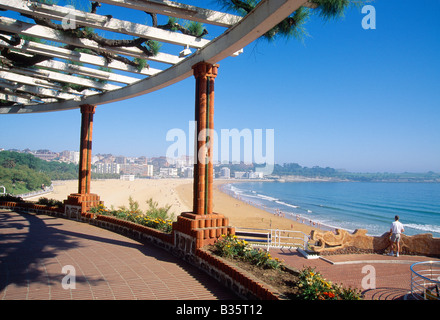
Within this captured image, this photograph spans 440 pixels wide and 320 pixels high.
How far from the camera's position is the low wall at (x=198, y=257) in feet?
12.7

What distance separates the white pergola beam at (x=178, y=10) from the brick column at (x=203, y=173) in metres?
0.96

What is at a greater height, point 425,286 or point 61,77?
point 61,77

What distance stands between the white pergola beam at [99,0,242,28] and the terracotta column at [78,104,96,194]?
628 cm

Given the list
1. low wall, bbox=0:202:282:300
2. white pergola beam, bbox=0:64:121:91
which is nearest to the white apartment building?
low wall, bbox=0:202:282:300

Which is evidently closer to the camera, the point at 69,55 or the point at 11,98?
the point at 69,55

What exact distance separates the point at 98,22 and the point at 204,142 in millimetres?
2980

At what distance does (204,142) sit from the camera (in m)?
5.87

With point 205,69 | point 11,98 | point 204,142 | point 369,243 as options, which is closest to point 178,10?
point 205,69

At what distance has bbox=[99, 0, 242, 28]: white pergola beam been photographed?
4938 mm

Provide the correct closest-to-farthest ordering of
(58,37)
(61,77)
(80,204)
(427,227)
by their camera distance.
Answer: (58,37)
(61,77)
(80,204)
(427,227)

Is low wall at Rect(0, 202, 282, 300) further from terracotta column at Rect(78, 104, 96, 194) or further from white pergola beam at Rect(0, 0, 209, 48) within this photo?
white pergola beam at Rect(0, 0, 209, 48)

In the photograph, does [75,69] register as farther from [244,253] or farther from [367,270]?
[367,270]

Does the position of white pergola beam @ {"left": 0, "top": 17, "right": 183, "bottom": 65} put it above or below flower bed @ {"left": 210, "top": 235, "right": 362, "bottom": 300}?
above
